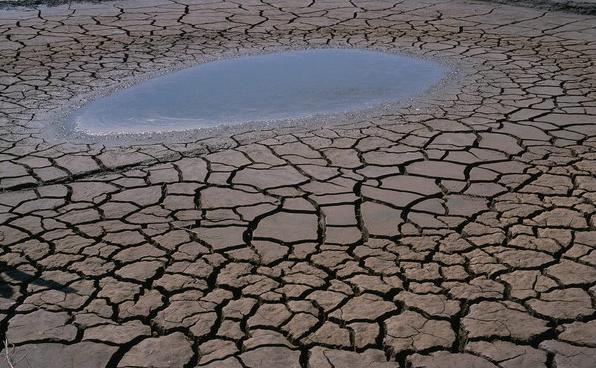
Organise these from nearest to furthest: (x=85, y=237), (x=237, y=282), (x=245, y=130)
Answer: (x=237, y=282) → (x=85, y=237) → (x=245, y=130)

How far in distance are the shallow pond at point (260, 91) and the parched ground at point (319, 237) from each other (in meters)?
0.38

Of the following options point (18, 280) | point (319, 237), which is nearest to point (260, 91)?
point (319, 237)

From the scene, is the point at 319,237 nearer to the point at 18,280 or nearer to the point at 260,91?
the point at 18,280

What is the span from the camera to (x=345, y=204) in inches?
171

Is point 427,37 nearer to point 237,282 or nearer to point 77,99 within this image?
point 77,99

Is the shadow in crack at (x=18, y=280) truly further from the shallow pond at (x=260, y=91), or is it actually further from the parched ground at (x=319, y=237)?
the shallow pond at (x=260, y=91)

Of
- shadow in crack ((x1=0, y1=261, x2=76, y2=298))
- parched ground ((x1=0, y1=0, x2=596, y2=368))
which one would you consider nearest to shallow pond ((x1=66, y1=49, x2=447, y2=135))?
parched ground ((x1=0, y1=0, x2=596, y2=368))

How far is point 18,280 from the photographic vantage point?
3559 millimetres

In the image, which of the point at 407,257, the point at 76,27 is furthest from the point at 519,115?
the point at 76,27

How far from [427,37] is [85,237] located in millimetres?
5286

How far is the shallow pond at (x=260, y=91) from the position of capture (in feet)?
19.4

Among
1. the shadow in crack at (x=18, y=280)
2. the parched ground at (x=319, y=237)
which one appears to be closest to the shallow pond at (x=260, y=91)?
the parched ground at (x=319, y=237)

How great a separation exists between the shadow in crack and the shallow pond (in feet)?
7.08

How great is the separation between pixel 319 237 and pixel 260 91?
9.54 feet
